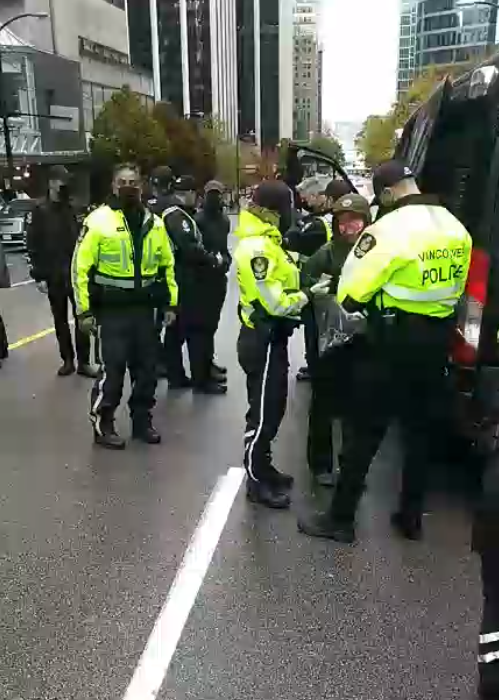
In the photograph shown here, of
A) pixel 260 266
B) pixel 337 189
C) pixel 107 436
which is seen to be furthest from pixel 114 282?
pixel 337 189

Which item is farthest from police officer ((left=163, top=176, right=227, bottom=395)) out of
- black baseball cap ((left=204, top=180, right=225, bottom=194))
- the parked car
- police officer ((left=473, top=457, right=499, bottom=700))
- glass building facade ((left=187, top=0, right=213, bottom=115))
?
glass building facade ((left=187, top=0, right=213, bottom=115))

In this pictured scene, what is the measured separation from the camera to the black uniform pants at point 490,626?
99.8 inches

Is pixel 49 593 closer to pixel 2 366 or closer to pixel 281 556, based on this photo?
pixel 281 556

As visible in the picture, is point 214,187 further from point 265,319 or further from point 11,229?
point 11,229

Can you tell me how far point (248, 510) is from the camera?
4.30 meters

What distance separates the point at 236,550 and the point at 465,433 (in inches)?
54.9

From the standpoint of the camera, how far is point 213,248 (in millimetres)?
6738

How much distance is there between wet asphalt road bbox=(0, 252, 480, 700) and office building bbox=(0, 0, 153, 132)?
51724 millimetres

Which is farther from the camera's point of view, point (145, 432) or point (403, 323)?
point (145, 432)

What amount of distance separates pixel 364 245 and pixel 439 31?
104 meters

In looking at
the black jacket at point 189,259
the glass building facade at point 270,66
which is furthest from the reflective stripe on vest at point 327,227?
the glass building facade at point 270,66

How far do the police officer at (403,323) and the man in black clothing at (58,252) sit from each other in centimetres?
401

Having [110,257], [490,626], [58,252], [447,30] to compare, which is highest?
[447,30]

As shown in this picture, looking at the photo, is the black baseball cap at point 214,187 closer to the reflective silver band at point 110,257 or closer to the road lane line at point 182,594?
the reflective silver band at point 110,257
